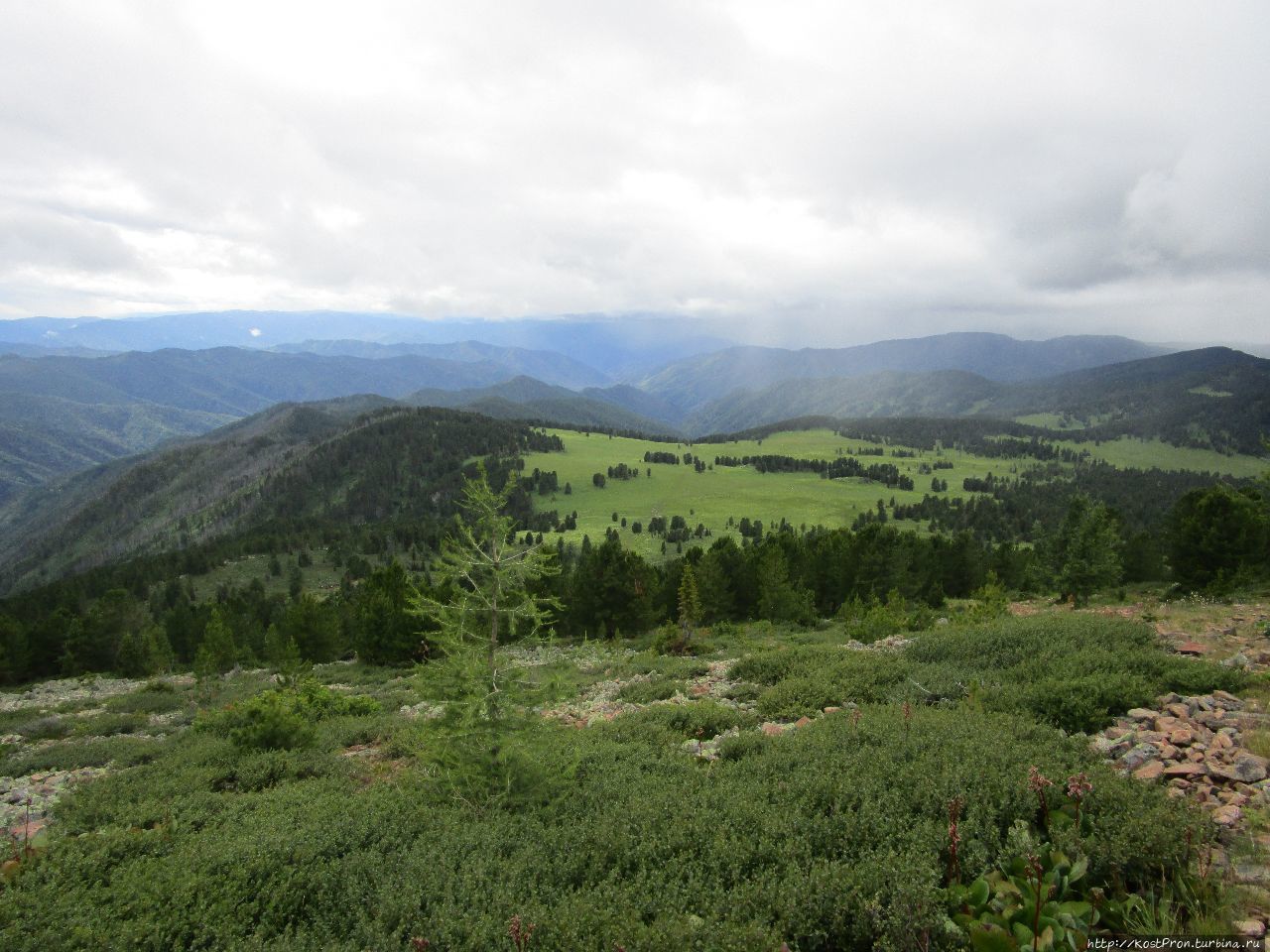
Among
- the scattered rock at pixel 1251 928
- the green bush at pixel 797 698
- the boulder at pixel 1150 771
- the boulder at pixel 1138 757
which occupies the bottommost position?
the green bush at pixel 797 698

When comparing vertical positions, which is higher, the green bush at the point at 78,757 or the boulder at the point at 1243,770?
the boulder at the point at 1243,770

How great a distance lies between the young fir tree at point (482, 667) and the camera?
10000 mm

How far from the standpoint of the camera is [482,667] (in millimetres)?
10016

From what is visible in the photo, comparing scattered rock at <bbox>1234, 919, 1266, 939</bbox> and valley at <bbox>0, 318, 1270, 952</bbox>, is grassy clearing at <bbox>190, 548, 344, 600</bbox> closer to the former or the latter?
valley at <bbox>0, 318, 1270, 952</bbox>

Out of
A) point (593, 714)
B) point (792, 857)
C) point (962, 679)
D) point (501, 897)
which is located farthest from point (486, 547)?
point (962, 679)

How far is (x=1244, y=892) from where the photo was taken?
5906 millimetres

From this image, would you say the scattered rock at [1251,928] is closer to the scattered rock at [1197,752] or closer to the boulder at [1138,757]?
the scattered rock at [1197,752]

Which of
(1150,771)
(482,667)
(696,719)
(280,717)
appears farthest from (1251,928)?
(280,717)

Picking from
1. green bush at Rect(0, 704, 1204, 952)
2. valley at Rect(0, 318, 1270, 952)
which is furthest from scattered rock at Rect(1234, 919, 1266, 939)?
green bush at Rect(0, 704, 1204, 952)

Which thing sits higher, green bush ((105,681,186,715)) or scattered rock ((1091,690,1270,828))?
scattered rock ((1091,690,1270,828))

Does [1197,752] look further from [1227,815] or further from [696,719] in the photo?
[696,719]

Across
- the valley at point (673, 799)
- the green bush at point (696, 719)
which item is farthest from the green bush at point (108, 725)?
the green bush at point (696, 719)

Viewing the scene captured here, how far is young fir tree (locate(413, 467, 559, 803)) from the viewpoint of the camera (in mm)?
10000

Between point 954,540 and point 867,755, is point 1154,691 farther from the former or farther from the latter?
point 954,540
